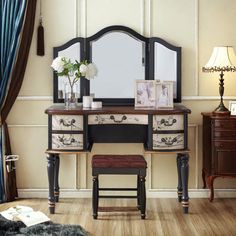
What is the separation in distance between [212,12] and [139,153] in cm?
146

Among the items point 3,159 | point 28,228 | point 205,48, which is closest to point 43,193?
point 3,159

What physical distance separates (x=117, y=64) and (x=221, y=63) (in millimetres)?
934

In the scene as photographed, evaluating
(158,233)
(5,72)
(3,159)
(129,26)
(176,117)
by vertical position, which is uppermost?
(129,26)

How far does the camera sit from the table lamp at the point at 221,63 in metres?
4.47

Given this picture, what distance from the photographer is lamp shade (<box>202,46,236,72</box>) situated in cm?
447

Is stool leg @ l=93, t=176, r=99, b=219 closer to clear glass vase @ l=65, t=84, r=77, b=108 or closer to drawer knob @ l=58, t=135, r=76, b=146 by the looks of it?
drawer knob @ l=58, t=135, r=76, b=146

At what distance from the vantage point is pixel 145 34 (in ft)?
15.5

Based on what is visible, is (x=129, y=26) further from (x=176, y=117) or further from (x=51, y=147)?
(x=51, y=147)

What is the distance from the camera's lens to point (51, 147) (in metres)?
4.25

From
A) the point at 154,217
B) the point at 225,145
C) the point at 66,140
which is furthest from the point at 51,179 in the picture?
the point at 225,145

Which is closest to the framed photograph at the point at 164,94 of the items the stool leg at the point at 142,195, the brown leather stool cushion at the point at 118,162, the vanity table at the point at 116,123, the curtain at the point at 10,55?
the vanity table at the point at 116,123

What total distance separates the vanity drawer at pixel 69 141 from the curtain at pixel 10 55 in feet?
2.29

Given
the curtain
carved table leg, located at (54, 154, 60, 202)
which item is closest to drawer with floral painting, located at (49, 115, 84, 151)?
carved table leg, located at (54, 154, 60, 202)

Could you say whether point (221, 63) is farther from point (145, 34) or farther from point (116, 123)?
point (116, 123)
